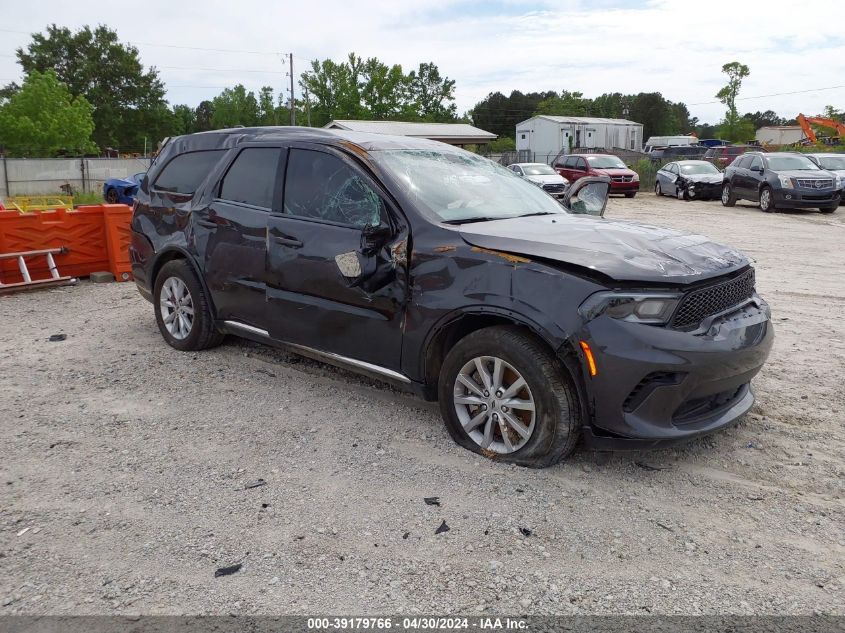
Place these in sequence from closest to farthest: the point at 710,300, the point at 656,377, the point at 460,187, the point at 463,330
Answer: the point at 656,377, the point at 710,300, the point at 463,330, the point at 460,187

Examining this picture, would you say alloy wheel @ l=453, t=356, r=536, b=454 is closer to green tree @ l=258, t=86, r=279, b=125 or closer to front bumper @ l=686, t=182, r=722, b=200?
front bumper @ l=686, t=182, r=722, b=200

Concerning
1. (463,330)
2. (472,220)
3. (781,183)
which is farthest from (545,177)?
(463,330)

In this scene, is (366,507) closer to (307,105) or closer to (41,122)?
(41,122)

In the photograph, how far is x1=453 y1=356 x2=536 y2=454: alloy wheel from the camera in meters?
3.84

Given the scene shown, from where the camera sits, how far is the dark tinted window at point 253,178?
519cm

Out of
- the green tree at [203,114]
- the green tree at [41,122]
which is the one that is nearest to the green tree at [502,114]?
the green tree at [203,114]

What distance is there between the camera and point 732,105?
7650cm

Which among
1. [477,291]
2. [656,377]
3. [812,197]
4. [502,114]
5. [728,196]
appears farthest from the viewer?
[502,114]

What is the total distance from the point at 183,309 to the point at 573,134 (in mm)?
66272

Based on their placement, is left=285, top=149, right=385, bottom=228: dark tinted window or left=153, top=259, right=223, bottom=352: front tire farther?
left=153, top=259, right=223, bottom=352: front tire

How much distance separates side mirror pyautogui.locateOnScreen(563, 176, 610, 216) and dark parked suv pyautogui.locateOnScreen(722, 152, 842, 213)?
1567cm

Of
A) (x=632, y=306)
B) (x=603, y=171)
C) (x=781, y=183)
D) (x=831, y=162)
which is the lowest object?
(x=632, y=306)

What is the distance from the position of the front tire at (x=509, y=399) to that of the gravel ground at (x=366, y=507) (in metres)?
0.15

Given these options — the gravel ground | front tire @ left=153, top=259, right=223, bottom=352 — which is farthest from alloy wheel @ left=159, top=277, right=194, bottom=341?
the gravel ground
